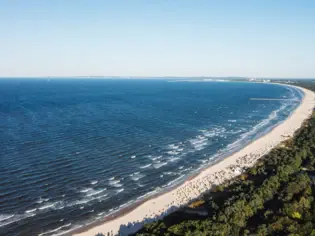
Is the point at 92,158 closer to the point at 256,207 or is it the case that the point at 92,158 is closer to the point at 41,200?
the point at 41,200

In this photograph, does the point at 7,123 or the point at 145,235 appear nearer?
the point at 145,235

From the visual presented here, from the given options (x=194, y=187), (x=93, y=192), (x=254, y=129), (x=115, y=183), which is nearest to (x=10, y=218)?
(x=93, y=192)

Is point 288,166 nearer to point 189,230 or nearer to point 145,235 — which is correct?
point 189,230

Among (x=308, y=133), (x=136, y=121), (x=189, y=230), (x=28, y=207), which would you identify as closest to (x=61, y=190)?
(x=28, y=207)

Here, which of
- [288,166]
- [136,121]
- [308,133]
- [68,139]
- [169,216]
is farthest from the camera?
[136,121]

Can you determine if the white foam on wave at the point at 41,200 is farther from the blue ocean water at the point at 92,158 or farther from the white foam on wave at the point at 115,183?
the white foam on wave at the point at 115,183

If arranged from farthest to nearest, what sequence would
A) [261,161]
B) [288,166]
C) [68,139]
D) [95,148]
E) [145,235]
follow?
[68,139], [95,148], [261,161], [288,166], [145,235]

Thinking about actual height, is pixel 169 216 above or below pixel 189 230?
below

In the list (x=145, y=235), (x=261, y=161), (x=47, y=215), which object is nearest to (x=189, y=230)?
(x=145, y=235)
